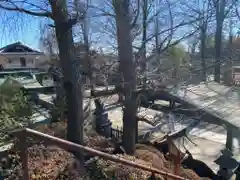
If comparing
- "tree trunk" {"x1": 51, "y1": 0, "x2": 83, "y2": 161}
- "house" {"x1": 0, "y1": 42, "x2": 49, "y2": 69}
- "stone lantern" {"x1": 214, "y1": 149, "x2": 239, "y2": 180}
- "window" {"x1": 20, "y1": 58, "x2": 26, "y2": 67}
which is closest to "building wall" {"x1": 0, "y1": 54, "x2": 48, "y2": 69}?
"house" {"x1": 0, "y1": 42, "x2": 49, "y2": 69}

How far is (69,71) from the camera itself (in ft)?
15.3

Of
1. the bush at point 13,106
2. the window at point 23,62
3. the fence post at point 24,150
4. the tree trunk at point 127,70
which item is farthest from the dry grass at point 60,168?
the window at point 23,62

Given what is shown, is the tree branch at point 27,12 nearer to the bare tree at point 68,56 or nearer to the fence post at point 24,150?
the bare tree at point 68,56

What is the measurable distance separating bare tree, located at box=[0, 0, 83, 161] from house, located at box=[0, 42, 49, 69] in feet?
72.6

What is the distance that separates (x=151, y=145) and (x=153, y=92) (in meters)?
2.07

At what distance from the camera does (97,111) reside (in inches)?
327

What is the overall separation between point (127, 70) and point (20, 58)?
24.4 metres

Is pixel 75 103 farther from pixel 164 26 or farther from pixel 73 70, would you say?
pixel 164 26

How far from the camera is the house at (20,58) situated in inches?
1033

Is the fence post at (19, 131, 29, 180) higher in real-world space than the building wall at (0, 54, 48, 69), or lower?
lower

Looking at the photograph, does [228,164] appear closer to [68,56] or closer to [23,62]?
[68,56]

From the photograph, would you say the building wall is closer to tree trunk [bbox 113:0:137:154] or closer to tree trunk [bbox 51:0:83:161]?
tree trunk [bbox 113:0:137:154]

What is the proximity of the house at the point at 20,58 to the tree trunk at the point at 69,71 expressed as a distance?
72.6 feet

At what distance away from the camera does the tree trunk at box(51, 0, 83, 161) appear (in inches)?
172
